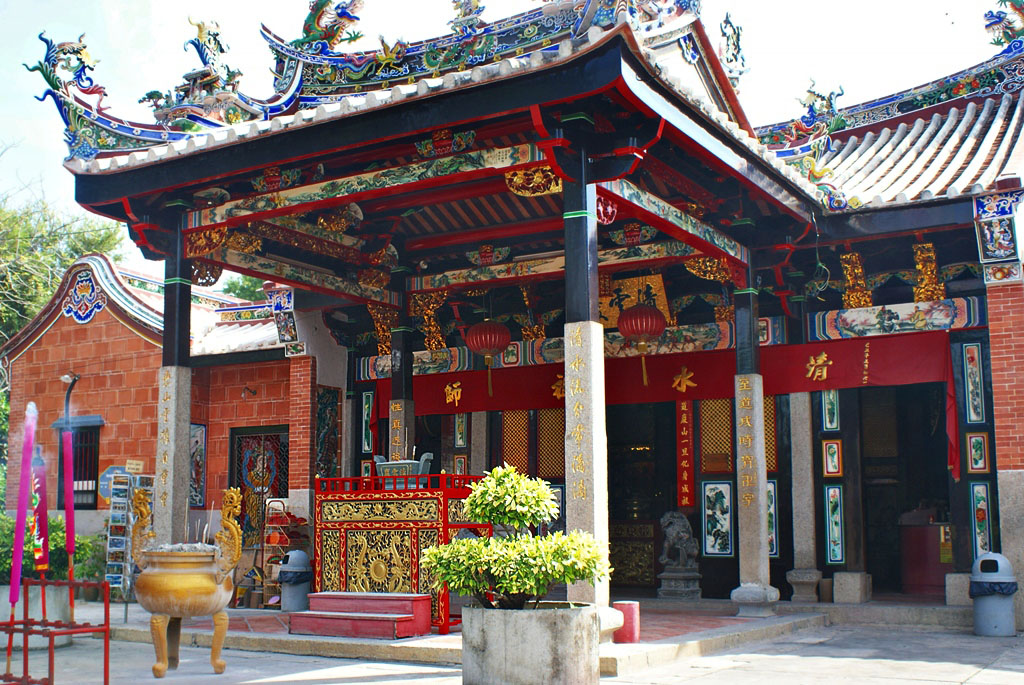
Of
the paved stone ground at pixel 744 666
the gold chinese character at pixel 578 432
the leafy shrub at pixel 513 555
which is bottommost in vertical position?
the paved stone ground at pixel 744 666

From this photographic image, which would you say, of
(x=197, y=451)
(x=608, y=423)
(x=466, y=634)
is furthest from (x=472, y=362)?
(x=466, y=634)

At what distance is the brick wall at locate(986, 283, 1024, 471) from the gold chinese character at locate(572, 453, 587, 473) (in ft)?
14.1

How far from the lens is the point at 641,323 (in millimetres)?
10734

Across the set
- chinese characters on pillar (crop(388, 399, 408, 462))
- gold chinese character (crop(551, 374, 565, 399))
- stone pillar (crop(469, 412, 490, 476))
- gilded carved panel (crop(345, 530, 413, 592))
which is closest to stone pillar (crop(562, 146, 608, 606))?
gilded carved panel (crop(345, 530, 413, 592))

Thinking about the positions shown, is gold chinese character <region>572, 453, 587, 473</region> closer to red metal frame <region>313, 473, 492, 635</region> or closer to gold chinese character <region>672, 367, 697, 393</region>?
red metal frame <region>313, 473, 492, 635</region>

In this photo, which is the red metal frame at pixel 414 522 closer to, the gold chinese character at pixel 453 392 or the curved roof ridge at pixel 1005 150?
the gold chinese character at pixel 453 392

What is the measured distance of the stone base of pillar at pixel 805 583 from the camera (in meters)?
10.4

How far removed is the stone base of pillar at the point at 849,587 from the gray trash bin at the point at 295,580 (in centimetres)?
511

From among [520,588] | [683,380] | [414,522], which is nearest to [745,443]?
[683,380]

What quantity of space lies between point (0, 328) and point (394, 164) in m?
15.3

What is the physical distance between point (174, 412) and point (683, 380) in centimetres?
513

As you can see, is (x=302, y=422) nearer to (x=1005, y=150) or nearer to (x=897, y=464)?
(x=897, y=464)

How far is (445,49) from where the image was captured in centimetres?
879

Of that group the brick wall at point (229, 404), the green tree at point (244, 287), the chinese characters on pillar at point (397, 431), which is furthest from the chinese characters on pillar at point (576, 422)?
the green tree at point (244, 287)
